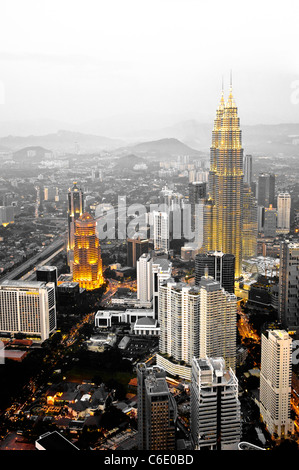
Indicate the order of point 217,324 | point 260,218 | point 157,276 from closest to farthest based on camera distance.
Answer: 1. point 217,324
2. point 157,276
3. point 260,218

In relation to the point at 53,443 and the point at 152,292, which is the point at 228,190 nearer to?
the point at 152,292

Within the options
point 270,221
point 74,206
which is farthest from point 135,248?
point 270,221

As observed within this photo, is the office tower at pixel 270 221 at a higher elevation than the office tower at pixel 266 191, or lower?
lower

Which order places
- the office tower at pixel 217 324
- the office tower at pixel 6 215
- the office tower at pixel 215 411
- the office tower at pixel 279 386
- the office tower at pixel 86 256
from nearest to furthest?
the office tower at pixel 215 411 < the office tower at pixel 279 386 < the office tower at pixel 217 324 < the office tower at pixel 86 256 < the office tower at pixel 6 215

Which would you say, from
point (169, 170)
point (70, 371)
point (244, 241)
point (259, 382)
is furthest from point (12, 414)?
point (169, 170)

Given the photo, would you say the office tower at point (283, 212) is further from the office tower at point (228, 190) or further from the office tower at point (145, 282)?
the office tower at point (145, 282)

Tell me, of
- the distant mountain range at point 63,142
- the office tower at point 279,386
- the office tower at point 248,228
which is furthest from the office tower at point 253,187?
the office tower at point 279,386
